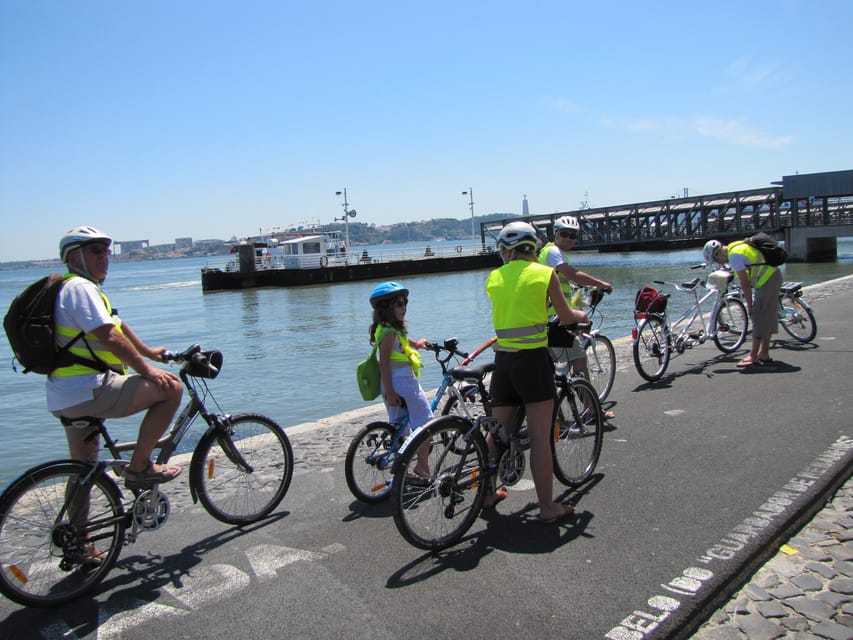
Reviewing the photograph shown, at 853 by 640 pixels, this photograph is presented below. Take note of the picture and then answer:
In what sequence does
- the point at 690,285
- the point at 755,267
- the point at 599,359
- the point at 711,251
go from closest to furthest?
1. the point at 599,359
2. the point at 755,267
3. the point at 690,285
4. the point at 711,251

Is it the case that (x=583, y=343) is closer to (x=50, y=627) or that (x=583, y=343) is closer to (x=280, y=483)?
(x=280, y=483)

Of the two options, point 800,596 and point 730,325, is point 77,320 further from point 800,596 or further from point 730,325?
point 730,325

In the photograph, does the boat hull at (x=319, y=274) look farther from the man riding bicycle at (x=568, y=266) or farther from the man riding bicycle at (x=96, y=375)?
the man riding bicycle at (x=96, y=375)

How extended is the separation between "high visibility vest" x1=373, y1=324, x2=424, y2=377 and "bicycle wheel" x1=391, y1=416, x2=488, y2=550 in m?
0.84

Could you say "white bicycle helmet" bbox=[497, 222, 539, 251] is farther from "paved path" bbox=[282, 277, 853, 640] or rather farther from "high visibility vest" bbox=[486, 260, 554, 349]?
"paved path" bbox=[282, 277, 853, 640]

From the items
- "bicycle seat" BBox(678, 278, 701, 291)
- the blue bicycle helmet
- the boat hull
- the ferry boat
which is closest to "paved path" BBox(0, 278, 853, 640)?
the blue bicycle helmet

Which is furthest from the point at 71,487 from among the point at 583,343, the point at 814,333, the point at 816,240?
the point at 816,240

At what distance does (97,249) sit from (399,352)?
1902mm

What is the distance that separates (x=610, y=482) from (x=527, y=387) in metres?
1.30

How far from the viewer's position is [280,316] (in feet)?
112

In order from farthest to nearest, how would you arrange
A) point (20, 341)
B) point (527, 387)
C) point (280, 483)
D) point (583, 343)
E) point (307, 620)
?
Result: point (583, 343), point (280, 483), point (527, 387), point (20, 341), point (307, 620)

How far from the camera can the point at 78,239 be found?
370 cm

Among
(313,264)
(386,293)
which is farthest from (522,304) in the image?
(313,264)

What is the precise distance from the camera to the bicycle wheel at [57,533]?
3396 mm
